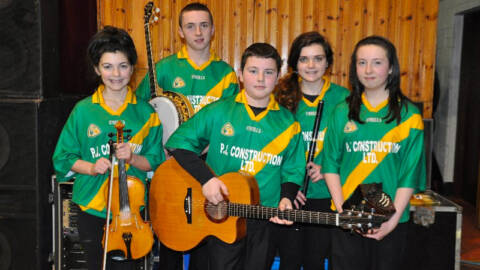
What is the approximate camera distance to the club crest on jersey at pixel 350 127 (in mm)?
2162

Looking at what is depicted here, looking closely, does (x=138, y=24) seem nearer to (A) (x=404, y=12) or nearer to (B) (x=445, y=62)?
(A) (x=404, y=12)

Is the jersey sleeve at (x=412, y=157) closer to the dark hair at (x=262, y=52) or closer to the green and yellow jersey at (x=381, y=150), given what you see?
the green and yellow jersey at (x=381, y=150)

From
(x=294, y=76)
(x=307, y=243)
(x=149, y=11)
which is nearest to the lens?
(x=307, y=243)

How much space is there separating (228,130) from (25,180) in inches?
51.9

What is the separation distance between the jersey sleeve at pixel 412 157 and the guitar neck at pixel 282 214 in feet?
1.34

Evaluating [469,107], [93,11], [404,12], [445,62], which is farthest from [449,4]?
[93,11]

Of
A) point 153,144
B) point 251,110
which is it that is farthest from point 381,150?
point 153,144

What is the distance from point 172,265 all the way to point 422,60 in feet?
9.59

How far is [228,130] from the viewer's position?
2.25 m

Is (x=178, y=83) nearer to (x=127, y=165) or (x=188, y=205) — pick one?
(x=127, y=165)

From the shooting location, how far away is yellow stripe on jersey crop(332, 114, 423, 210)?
2.10 m

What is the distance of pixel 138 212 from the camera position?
2.23 meters

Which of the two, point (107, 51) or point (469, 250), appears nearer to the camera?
point (107, 51)

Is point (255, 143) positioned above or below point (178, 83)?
below
